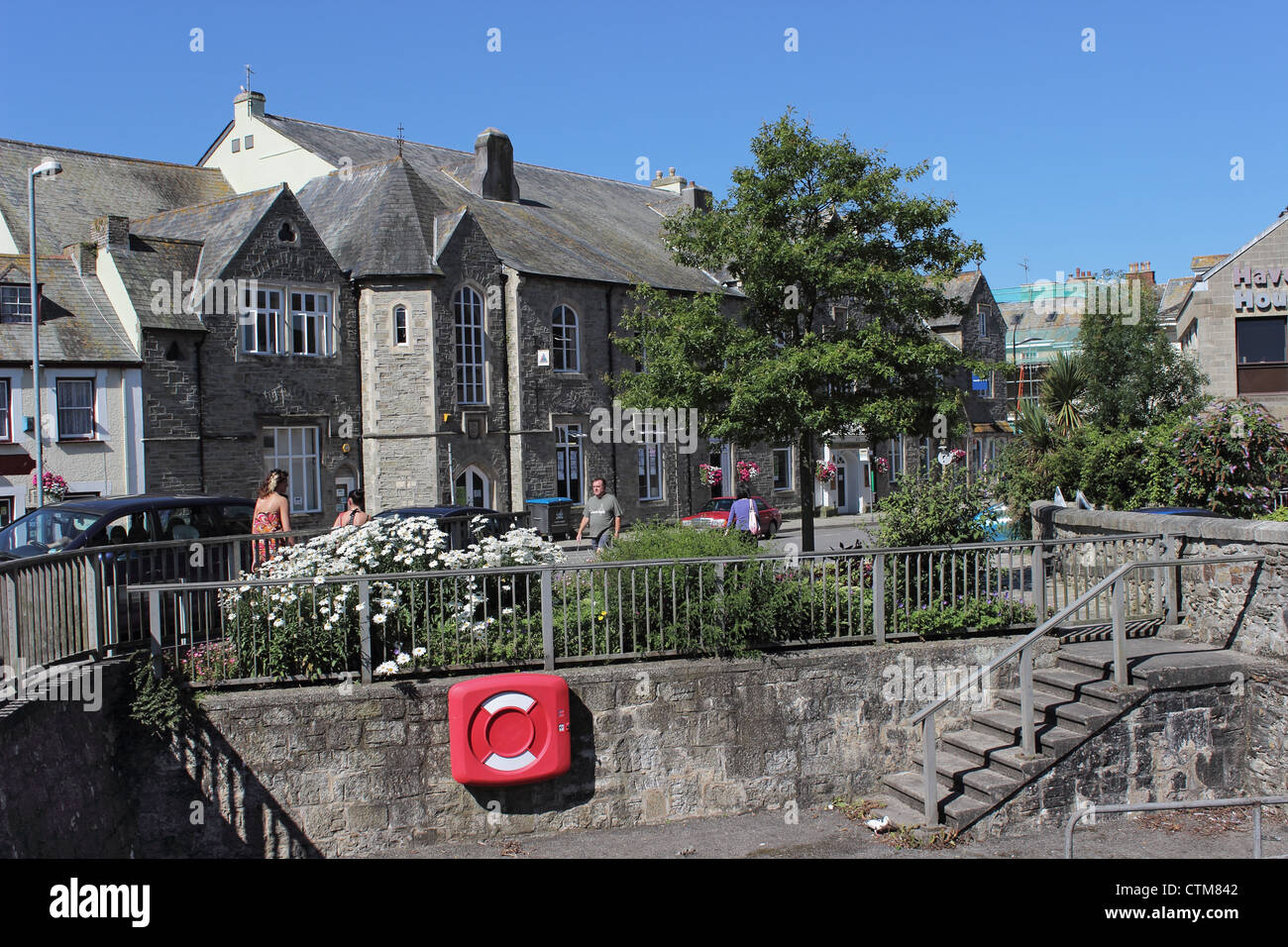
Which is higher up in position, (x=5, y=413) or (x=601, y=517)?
(x=5, y=413)

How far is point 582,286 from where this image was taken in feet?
104

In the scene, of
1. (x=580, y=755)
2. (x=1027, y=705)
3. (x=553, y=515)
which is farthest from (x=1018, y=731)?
(x=553, y=515)

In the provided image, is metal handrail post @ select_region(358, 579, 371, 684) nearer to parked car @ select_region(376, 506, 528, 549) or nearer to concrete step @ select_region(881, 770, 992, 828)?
parked car @ select_region(376, 506, 528, 549)

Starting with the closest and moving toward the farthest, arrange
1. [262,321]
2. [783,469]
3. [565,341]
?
[262,321] < [565,341] < [783,469]

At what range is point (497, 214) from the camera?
1320 inches

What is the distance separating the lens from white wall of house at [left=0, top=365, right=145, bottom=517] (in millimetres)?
22922

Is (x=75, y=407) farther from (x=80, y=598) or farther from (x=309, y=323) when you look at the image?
(x=80, y=598)

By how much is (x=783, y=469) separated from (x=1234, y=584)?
30215 millimetres

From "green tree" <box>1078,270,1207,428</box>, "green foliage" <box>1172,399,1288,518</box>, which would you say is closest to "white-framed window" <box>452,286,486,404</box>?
"green tree" <box>1078,270,1207,428</box>

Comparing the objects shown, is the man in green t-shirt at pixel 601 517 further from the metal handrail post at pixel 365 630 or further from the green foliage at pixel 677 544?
the metal handrail post at pixel 365 630

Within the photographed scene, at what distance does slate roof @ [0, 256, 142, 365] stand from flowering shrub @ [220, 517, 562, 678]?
16.1 meters

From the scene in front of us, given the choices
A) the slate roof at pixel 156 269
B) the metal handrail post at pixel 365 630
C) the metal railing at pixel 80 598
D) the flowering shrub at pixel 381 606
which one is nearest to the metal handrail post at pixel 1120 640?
the flowering shrub at pixel 381 606

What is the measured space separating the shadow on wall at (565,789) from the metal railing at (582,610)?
577 millimetres

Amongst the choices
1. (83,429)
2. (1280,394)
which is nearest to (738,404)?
(83,429)
